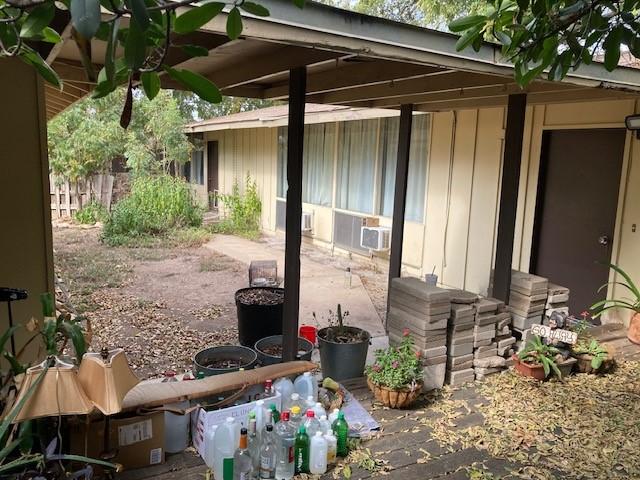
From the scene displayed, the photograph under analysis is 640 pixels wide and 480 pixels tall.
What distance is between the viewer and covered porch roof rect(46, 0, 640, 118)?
2.29 metres

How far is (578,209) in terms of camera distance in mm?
5223

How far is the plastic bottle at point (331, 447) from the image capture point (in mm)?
2668

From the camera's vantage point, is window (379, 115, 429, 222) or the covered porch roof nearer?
the covered porch roof

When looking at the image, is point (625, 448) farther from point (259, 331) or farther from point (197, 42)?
point (197, 42)

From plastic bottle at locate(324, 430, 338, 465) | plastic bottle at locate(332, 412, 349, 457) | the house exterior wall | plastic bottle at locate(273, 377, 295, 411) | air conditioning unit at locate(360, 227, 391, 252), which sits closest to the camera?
plastic bottle at locate(324, 430, 338, 465)

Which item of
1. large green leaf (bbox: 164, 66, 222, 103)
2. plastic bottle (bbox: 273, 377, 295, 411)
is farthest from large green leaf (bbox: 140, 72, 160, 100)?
plastic bottle (bbox: 273, 377, 295, 411)

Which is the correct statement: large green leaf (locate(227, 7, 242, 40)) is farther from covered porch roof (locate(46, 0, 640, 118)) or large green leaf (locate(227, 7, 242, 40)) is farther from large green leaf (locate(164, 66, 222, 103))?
covered porch roof (locate(46, 0, 640, 118))

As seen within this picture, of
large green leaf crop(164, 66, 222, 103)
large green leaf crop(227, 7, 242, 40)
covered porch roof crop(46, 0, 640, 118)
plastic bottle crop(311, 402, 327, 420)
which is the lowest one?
plastic bottle crop(311, 402, 327, 420)

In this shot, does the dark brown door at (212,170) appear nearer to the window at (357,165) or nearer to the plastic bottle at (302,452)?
the window at (357,165)

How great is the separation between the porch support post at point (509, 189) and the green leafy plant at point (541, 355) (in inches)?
19.4

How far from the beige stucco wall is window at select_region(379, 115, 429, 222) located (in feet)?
16.2

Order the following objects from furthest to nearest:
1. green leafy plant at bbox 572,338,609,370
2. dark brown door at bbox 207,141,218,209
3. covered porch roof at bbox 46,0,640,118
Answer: dark brown door at bbox 207,141,218,209, green leafy plant at bbox 572,338,609,370, covered porch roof at bbox 46,0,640,118

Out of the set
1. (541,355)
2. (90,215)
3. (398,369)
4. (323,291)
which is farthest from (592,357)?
(90,215)

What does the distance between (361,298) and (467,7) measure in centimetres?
1051
